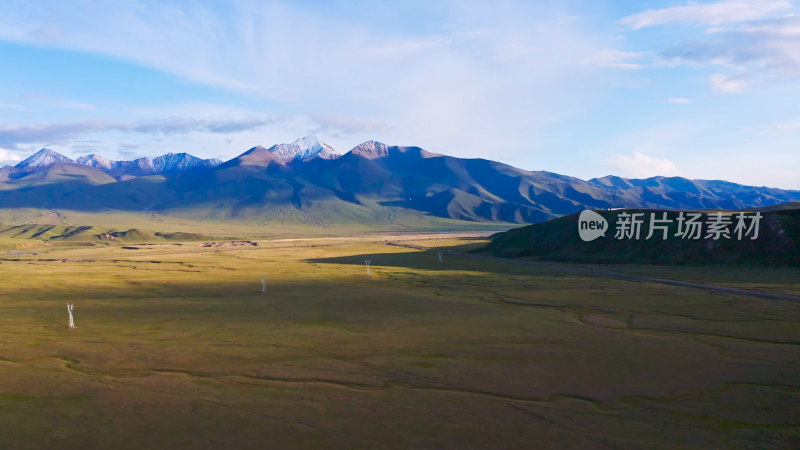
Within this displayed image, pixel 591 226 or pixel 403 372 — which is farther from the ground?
pixel 591 226

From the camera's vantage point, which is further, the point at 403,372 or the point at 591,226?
the point at 591,226

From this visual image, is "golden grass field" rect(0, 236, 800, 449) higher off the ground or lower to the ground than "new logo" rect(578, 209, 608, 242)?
lower

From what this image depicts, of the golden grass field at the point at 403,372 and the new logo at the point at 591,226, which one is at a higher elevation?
the new logo at the point at 591,226

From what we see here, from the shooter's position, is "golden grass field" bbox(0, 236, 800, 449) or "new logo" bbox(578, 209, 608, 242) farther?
"new logo" bbox(578, 209, 608, 242)

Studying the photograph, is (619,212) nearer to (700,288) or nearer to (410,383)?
(700,288)
